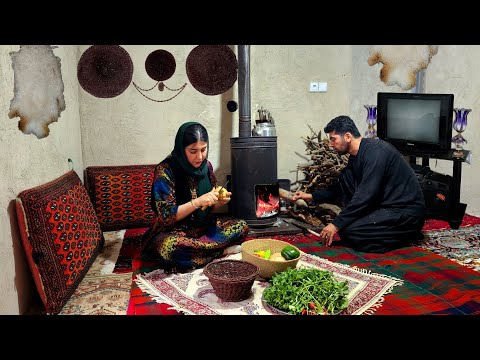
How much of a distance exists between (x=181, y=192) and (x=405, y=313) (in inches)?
66.3

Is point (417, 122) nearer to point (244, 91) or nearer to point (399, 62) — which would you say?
point (399, 62)

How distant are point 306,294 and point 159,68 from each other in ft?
10.2

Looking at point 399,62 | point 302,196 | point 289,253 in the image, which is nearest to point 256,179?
point 302,196

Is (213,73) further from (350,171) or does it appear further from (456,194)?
(456,194)

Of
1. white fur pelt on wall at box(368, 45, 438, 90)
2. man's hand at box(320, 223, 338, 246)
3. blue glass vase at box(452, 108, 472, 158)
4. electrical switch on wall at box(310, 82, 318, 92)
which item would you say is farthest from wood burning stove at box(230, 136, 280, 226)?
white fur pelt on wall at box(368, 45, 438, 90)

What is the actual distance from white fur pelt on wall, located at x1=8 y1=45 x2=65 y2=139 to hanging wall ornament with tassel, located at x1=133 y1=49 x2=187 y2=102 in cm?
106

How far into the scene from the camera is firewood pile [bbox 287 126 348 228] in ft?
14.5

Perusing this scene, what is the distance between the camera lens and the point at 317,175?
187 inches

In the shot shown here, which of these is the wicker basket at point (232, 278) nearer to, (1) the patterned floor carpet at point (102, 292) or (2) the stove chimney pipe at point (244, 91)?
(1) the patterned floor carpet at point (102, 292)

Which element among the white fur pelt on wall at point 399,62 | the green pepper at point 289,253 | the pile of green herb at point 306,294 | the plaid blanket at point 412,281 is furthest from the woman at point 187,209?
the white fur pelt on wall at point 399,62

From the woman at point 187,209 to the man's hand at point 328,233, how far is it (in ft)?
2.51

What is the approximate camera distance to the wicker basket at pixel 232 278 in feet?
7.93

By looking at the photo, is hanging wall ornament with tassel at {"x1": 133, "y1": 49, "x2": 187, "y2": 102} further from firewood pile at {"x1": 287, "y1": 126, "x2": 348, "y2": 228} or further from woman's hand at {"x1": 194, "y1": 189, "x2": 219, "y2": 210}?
woman's hand at {"x1": 194, "y1": 189, "x2": 219, "y2": 210}

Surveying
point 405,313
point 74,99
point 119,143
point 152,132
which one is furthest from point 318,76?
point 405,313
